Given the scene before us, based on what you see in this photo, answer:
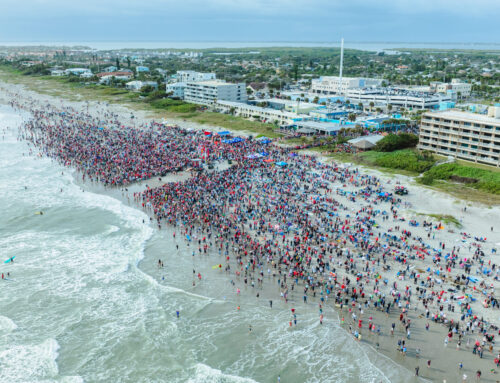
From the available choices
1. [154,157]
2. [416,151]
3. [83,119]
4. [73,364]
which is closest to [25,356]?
[73,364]

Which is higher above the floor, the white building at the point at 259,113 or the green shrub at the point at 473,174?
the white building at the point at 259,113

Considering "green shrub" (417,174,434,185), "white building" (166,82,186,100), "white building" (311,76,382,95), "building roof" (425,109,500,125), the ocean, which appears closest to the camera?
the ocean

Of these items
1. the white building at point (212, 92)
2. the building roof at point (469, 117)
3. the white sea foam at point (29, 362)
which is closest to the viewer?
the white sea foam at point (29, 362)

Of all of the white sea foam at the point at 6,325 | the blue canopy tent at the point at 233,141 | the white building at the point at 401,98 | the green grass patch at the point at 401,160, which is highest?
the white building at the point at 401,98

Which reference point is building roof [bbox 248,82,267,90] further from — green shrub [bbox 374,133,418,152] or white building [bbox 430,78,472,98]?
green shrub [bbox 374,133,418,152]

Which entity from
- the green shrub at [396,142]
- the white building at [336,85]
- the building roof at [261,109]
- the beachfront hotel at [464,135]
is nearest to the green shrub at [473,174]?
the beachfront hotel at [464,135]

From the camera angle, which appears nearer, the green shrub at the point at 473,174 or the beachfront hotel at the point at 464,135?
the green shrub at the point at 473,174

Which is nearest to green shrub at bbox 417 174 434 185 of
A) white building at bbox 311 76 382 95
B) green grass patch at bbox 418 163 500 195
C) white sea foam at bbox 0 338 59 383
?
green grass patch at bbox 418 163 500 195

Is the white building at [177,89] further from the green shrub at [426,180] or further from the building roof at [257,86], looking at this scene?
the green shrub at [426,180]
